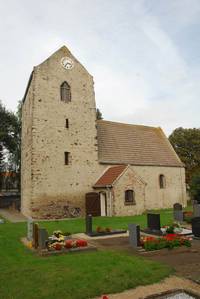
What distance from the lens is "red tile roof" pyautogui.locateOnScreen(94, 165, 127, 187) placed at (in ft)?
85.7

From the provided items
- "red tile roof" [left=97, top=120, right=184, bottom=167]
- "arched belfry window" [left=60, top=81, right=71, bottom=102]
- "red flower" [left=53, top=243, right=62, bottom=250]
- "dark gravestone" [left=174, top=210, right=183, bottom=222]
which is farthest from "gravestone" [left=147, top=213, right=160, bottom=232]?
"arched belfry window" [left=60, top=81, right=71, bottom=102]

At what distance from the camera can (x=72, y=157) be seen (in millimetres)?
27234

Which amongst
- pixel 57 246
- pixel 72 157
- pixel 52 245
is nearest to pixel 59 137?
pixel 72 157

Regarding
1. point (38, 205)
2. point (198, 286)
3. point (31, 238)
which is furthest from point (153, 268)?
point (38, 205)

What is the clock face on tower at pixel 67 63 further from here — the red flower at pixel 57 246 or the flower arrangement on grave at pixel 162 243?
the flower arrangement on grave at pixel 162 243

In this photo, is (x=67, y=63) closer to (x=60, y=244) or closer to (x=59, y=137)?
(x=59, y=137)

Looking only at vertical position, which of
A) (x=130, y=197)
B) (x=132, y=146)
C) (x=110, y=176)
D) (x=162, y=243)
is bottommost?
(x=162, y=243)

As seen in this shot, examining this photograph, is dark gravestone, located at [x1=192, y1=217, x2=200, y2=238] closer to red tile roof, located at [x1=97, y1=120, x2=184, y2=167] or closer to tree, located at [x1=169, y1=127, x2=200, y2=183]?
red tile roof, located at [x1=97, y1=120, x2=184, y2=167]

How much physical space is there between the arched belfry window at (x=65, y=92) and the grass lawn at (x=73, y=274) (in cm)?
1874

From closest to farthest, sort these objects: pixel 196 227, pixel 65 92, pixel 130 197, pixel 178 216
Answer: pixel 196 227, pixel 178 216, pixel 130 197, pixel 65 92

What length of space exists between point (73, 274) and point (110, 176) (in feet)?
60.8

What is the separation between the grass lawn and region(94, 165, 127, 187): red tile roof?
1460cm

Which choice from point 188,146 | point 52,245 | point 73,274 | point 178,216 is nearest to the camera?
point 73,274

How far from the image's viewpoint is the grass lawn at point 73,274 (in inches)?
286
